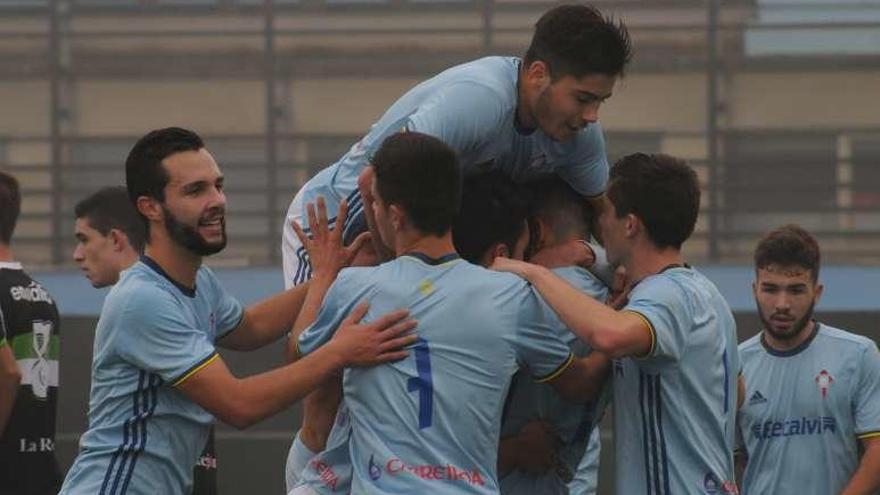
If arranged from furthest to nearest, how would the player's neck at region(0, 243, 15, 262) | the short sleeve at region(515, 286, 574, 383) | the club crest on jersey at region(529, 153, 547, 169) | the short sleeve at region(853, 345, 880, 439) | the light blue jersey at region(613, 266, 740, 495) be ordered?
the player's neck at region(0, 243, 15, 262)
the short sleeve at region(853, 345, 880, 439)
the club crest on jersey at region(529, 153, 547, 169)
the light blue jersey at region(613, 266, 740, 495)
the short sleeve at region(515, 286, 574, 383)

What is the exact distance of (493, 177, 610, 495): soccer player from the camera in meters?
5.06

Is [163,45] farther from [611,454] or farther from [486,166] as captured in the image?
[486,166]

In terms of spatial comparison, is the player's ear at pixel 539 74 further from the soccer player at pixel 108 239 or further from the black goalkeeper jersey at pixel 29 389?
the black goalkeeper jersey at pixel 29 389

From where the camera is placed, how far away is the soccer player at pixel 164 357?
5.02 metres

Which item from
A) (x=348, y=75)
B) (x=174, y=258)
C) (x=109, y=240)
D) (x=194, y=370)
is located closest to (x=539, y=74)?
(x=174, y=258)

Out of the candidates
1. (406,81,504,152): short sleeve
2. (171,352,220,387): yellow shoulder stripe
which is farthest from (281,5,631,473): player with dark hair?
(171,352,220,387): yellow shoulder stripe

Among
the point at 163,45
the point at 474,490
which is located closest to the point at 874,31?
the point at 163,45

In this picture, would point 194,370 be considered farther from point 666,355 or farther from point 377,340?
point 666,355

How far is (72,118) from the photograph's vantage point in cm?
1148

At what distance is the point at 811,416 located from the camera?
731cm

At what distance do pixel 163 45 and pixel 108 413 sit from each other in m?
6.74

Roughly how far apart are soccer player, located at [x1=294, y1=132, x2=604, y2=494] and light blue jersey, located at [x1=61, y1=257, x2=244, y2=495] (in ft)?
1.97

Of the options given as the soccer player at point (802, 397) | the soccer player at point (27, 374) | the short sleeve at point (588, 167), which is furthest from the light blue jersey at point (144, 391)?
the soccer player at point (802, 397)

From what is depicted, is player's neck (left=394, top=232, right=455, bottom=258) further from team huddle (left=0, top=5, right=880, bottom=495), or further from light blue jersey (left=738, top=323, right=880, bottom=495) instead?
light blue jersey (left=738, top=323, right=880, bottom=495)
